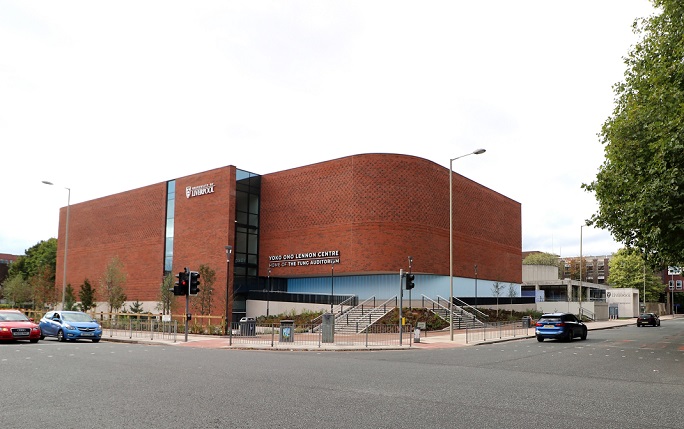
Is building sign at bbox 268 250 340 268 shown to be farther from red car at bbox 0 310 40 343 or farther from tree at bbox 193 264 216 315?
red car at bbox 0 310 40 343

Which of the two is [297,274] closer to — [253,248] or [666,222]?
[253,248]

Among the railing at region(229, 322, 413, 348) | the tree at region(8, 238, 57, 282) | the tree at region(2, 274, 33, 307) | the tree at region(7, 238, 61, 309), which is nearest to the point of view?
the railing at region(229, 322, 413, 348)

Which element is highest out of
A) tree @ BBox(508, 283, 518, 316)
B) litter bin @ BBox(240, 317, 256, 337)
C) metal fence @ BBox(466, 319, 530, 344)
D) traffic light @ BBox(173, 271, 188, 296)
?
traffic light @ BBox(173, 271, 188, 296)

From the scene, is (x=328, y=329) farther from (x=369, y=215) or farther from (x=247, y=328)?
(x=369, y=215)

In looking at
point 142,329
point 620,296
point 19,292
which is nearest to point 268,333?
point 142,329

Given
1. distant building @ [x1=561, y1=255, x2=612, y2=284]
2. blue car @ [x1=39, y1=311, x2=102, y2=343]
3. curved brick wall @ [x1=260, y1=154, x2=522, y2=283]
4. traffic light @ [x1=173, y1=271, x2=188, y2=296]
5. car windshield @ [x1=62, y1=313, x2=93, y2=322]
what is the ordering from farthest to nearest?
distant building @ [x1=561, y1=255, x2=612, y2=284], curved brick wall @ [x1=260, y1=154, x2=522, y2=283], traffic light @ [x1=173, y1=271, x2=188, y2=296], car windshield @ [x1=62, y1=313, x2=93, y2=322], blue car @ [x1=39, y1=311, x2=102, y2=343]

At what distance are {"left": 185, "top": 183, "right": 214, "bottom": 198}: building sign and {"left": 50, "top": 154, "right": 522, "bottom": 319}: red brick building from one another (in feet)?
0.35

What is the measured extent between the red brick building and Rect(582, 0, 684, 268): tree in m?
24.2

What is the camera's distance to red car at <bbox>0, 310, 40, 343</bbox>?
2436 cm

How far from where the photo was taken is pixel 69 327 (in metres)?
26.6

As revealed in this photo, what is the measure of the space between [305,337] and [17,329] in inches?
580

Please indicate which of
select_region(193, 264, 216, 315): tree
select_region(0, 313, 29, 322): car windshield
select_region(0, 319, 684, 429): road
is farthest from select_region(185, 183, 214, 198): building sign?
select_region(0, 319, 684, 429): road

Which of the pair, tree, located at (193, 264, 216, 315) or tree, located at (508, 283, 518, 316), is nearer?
tree, located at (193, 264, 216, 315)

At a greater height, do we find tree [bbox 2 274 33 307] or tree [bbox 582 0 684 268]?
tree [bbox 582 0 684 268]
